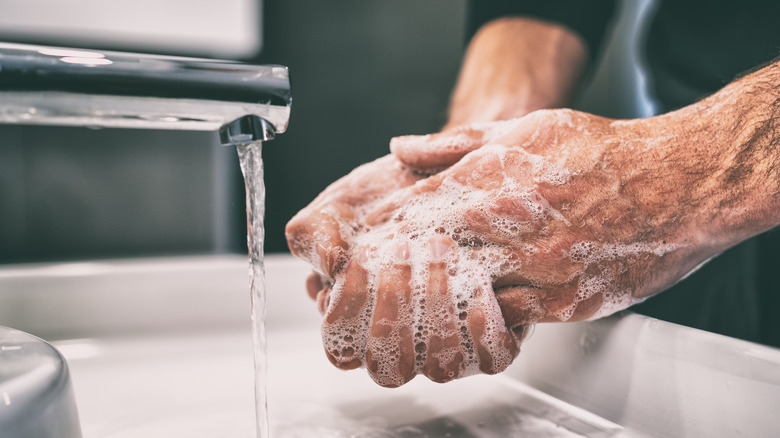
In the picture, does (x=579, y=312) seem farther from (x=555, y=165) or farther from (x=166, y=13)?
(x=166, y=13)

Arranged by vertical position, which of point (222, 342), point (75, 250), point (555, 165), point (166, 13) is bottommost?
point (75, 250)

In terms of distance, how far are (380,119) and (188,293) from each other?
34.5 inches

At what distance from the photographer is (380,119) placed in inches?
55.9

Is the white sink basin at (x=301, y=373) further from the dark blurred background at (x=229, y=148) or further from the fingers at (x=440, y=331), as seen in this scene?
the dark blurred background at (x=229, y=148)

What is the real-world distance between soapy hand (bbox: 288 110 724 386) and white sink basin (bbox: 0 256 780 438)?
6cm

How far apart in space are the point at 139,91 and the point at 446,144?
0.22 m

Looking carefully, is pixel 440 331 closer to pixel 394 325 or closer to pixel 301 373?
pixel 394 325

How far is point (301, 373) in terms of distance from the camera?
54 cm

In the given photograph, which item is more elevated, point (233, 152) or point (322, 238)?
point (322, 238)

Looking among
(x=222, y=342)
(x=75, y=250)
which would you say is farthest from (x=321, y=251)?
(x=75, y=250)

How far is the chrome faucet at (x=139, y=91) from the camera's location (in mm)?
283

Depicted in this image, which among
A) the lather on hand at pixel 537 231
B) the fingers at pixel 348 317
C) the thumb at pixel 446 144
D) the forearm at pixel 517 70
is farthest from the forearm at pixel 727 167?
the forearm at pixel 517 70

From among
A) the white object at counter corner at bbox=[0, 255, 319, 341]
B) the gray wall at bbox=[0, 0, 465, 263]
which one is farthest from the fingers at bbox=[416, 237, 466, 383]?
the gray wall at bbox=[0, 0, 465, 263]

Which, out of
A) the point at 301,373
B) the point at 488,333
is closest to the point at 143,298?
the point at 301,373
